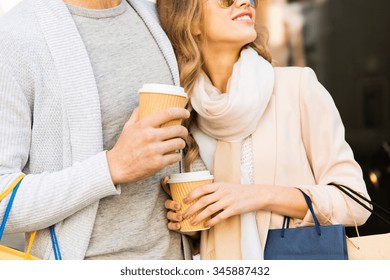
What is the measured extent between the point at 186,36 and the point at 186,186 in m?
0.52

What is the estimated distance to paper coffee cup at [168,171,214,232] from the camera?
1.50 m

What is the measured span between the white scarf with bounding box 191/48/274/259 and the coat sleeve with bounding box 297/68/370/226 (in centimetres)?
12

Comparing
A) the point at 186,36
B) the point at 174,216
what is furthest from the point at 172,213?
the point at 186,36

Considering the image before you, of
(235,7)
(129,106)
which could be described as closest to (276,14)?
(235,7)

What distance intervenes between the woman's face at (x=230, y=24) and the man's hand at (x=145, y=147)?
0.49 metres

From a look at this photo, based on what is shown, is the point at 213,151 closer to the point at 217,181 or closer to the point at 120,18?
the point at 217,181

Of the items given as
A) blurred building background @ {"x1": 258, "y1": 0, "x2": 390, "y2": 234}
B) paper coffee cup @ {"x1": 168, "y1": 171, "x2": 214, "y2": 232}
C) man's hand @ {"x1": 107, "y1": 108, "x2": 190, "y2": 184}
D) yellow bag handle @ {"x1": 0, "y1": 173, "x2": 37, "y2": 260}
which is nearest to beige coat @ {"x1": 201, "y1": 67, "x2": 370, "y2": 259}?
paper coffee cup @ {"x1": 168, "y1": 171, "x2": 214, "y2": 232}

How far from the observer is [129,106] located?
1510 mm

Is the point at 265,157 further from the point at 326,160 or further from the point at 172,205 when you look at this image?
the point at 172,205

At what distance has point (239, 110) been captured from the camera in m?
1.64

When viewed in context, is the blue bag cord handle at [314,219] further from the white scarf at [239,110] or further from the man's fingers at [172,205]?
the man's fingers at [172,205]

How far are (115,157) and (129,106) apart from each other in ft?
0.67

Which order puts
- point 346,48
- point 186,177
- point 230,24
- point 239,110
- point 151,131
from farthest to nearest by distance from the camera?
point 346,48
point 230,24
point 239,110
point 186,177
point 151,131

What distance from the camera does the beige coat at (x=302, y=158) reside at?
1607 mm
